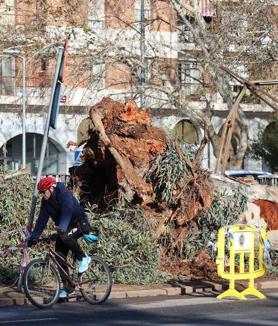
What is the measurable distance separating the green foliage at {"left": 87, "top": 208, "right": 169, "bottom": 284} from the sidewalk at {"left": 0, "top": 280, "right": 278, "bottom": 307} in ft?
1.12

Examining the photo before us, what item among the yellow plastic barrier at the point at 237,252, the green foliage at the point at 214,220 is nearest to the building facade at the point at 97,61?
the green foliage at the point at 214,220

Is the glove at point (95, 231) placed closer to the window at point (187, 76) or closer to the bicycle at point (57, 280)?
the bicycle at point (57, 280)

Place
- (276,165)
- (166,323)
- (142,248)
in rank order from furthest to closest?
(276,165) → (142,248) → (166,323)

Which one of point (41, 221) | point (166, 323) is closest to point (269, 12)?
point (41, 221)

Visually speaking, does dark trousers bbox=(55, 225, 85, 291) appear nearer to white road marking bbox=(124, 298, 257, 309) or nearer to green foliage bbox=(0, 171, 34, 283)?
white road marking bbox=(124, 298, 257, 309)

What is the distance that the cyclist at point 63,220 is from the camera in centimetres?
1319

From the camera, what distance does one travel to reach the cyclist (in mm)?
13188

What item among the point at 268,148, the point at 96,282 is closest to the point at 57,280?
the point at 96,282

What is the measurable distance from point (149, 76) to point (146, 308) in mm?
21530

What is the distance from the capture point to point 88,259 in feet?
44.1

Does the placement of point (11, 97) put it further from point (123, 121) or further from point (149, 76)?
point (123, 121)

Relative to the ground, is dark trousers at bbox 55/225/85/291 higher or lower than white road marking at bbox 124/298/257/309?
higher

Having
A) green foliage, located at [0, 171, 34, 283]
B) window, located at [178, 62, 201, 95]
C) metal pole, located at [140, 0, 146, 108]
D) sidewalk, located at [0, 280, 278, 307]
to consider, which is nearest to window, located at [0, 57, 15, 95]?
window, located at [178, 62, 201, 95]

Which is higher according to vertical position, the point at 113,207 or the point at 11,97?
the point at 11,97
